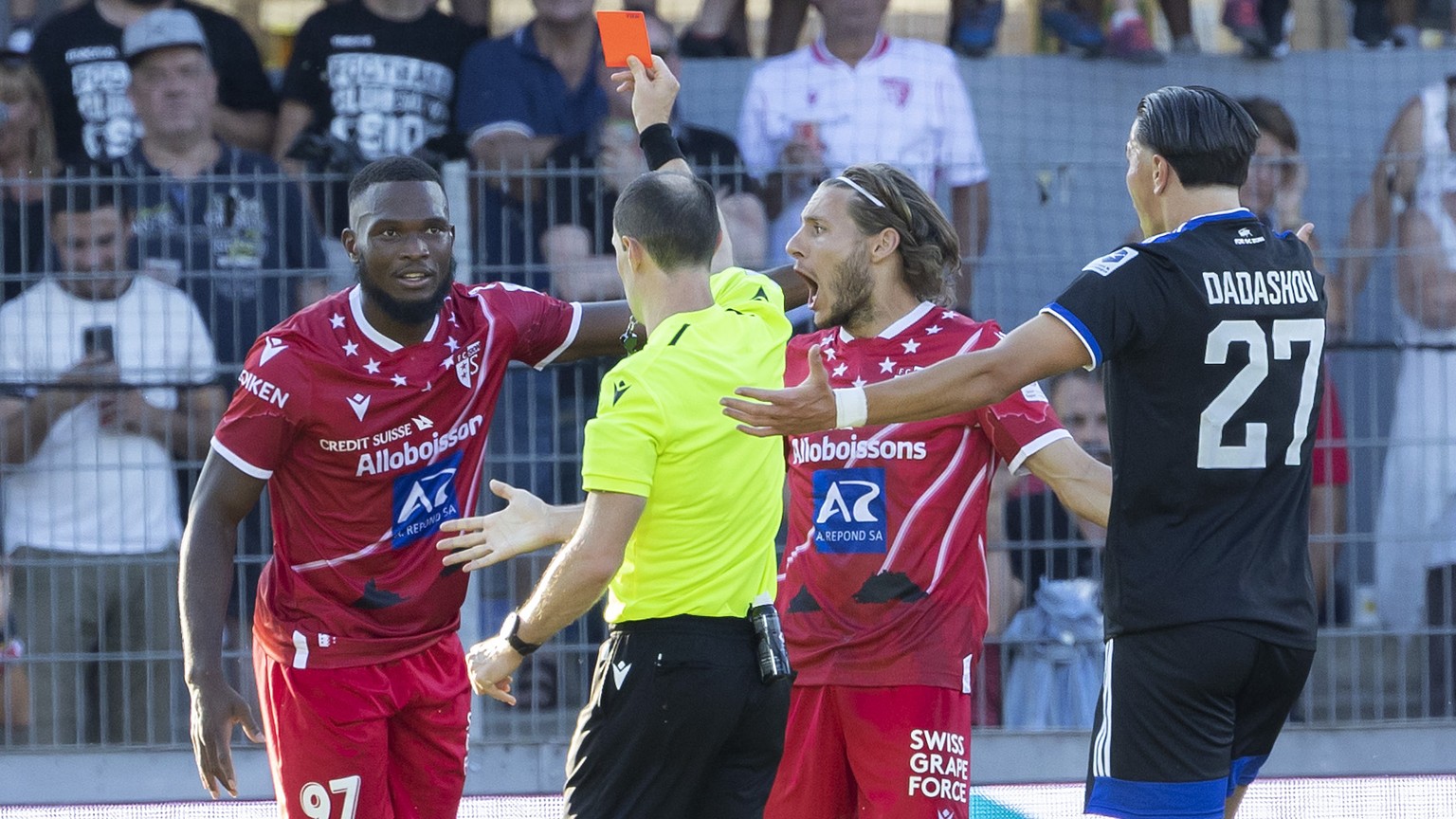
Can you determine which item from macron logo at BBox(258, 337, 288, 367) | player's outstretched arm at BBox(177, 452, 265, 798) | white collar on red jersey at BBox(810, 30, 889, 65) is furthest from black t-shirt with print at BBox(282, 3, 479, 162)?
player's outstretched arm at BBox(177, 452, 265, 798)

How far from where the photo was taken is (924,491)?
4406 millimetres

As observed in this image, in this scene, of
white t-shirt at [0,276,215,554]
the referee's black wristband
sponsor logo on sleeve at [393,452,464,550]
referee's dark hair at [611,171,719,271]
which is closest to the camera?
referee's dark hair at [611,171,719,271]

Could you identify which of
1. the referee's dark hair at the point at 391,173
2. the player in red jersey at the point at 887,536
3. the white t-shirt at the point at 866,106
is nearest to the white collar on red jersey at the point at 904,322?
the player in red jersey at the point at 887,536

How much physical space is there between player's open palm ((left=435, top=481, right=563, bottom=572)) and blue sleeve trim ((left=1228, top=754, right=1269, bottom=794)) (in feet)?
5.41

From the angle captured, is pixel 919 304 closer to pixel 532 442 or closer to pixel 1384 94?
pixel 532 442

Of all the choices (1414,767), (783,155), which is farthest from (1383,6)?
(1414,767)

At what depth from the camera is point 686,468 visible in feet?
12.4

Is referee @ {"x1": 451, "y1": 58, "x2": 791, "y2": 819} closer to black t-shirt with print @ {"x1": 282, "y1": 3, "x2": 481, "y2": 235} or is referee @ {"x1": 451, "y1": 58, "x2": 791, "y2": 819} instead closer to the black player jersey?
the black player jersey

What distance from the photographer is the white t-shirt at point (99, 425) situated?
263 inches

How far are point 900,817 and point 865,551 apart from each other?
0.65m

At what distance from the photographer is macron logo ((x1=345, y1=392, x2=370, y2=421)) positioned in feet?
14.5

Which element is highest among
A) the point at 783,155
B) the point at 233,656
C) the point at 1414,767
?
the point at 783,155

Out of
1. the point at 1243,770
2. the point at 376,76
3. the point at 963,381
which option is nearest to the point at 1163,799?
the point at 1243,770

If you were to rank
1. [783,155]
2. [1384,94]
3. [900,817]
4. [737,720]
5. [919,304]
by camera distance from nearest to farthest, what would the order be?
1. [737,720]
2. [900,817]
3. [919,304]
4. [783,155]
5. [1384,94]
